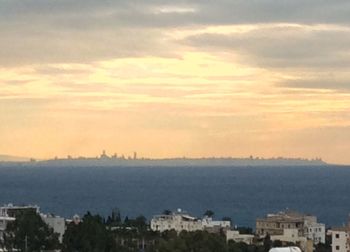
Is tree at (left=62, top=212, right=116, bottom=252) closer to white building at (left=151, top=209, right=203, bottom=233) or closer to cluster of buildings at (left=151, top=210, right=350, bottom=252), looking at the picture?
cluster of buildings at (left=151, top=210, right=350, bottom=252)

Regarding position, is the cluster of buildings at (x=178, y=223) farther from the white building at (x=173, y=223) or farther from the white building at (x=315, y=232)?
the white building at (x=315, y=232)

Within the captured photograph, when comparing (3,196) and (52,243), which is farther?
(3,196)

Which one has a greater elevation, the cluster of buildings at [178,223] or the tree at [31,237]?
the tree at [31,237]

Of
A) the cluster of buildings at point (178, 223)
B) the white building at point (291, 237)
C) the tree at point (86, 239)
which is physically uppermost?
the tree at point (86, 239)

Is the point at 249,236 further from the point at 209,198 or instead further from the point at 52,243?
the point at 209,198

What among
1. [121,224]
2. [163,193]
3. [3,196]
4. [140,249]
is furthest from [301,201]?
[140,249]

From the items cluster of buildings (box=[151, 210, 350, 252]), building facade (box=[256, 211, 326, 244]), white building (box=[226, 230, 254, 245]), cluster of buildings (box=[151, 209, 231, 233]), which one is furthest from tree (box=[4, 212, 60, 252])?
cluster of buildings (box=[151, 209, 231, 233])

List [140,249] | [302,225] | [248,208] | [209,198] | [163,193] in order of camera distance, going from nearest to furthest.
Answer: [140,249] < [302,225] < [248,208] < [209,198] < [163,193]

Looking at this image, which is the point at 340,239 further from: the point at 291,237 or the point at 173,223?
the point at 173,223

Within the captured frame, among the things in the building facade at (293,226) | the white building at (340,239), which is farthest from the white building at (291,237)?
the white building at (340,239)
